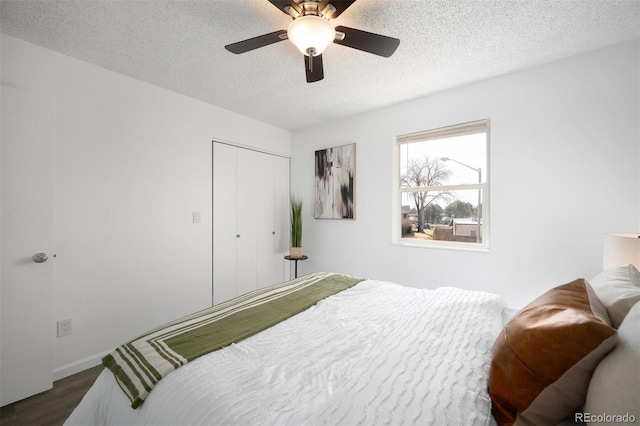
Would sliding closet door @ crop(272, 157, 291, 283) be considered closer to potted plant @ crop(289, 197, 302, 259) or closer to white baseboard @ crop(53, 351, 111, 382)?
potted plant @ crop(289, 197, 302, 259)

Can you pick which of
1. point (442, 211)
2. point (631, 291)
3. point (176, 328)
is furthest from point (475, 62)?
point (176, 328)

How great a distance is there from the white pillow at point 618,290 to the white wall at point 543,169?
1.19 m

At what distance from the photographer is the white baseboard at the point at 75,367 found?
2.07 metres

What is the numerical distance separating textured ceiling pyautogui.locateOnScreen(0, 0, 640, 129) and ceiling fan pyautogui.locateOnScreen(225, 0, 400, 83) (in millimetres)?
215

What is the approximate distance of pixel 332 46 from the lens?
2031 mm

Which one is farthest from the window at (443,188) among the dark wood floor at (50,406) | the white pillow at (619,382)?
the dark wood floor at (50,406)

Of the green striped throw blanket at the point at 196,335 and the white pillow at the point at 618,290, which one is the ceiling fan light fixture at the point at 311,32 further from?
the white pillow at the point at 618,290

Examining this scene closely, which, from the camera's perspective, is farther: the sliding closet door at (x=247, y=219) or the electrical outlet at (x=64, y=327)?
the sliding closet door at (x=247, y=219)

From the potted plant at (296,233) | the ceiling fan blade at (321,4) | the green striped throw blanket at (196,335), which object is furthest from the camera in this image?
the potted plant at (296,233)

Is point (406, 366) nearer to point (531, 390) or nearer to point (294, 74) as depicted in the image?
point (531, 390)

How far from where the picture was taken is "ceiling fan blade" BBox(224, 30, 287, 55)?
1.57 metres

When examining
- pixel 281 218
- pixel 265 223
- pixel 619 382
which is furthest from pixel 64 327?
pixel 619 382

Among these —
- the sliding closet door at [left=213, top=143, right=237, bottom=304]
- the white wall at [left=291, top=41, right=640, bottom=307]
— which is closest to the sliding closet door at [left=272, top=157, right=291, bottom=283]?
the sliding closet door at [left=213, top=143, right=237, bottom=304]

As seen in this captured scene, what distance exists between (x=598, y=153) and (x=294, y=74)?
2570 mm
